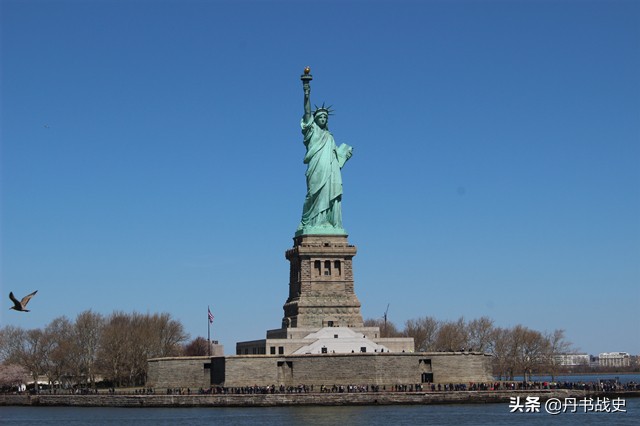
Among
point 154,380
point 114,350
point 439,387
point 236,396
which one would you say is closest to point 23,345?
point 114,350

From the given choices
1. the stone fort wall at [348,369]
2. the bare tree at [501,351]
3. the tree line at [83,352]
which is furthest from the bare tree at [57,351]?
the bare tree at [501,351]

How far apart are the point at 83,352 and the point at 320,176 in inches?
1022

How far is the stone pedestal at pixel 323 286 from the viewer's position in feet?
245

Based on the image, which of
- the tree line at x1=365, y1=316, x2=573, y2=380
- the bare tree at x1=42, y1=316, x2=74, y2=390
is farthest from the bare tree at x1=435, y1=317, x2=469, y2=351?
the bare tree at x1=42, y1=316, x2=74, y2=390

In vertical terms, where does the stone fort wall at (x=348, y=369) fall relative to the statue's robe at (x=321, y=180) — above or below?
below

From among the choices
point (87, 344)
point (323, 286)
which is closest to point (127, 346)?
point (87, 344)

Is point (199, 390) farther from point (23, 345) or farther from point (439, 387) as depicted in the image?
point (23, 345)

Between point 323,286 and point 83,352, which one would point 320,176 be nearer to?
point 323,286

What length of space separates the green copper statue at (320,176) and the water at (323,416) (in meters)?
16.9

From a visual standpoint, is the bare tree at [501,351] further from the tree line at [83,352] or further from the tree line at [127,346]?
the tree line at [83,352]

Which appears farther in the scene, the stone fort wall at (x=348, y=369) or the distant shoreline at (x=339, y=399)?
the stone fort wall at (x=348, y=369)

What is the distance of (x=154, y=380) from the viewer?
7125cm

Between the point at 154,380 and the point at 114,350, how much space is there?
17.3 meters

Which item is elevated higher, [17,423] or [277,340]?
[277,340]
